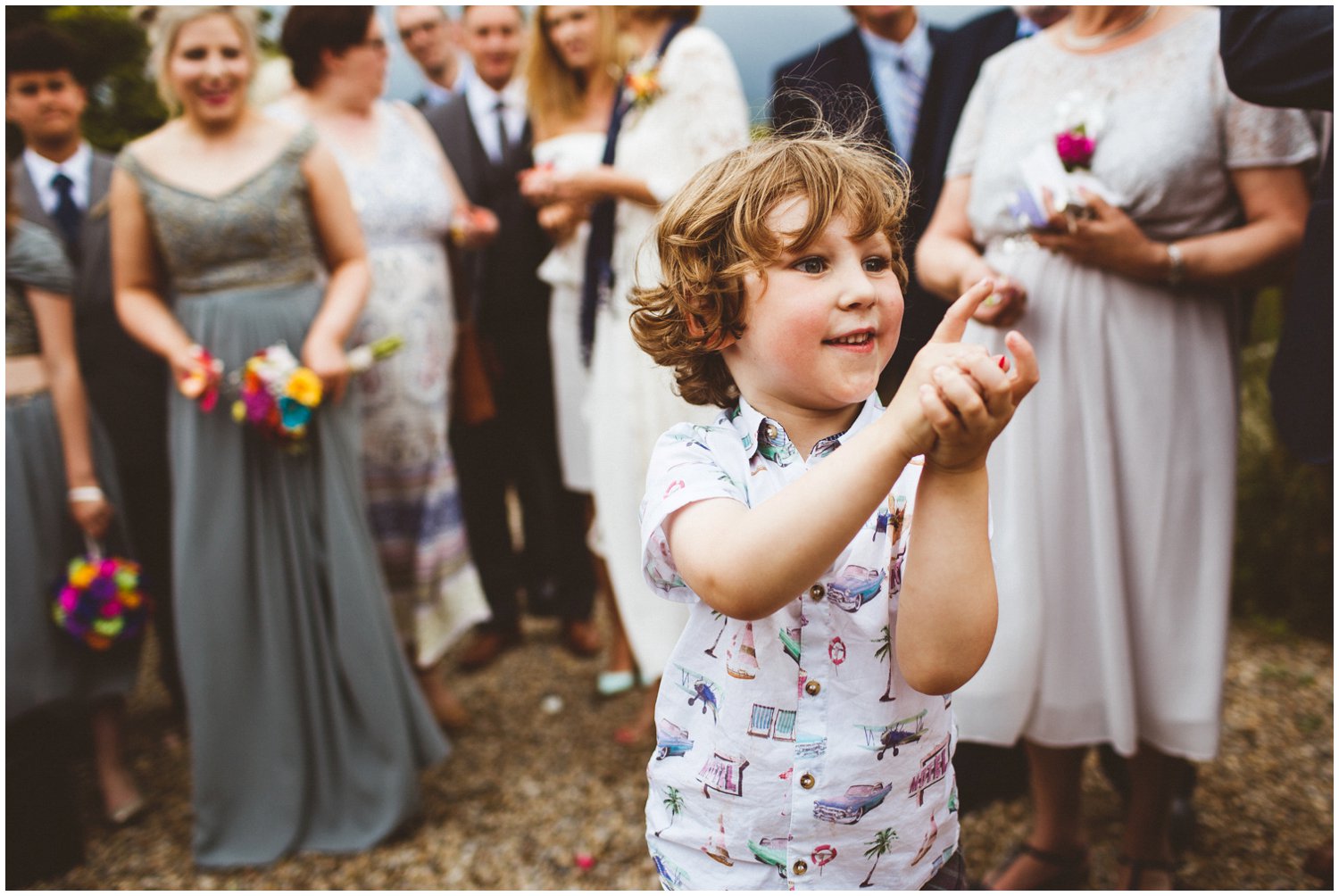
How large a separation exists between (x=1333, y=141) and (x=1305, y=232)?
0.18m

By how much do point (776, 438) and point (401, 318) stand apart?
8.49 ft

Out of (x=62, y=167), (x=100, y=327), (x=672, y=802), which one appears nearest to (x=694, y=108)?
(x=672, y=802)

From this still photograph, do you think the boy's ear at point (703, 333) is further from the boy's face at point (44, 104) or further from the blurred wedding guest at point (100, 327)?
the boy's face at point (44, 104)

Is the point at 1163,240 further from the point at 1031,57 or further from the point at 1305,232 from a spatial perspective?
the point at 1031,57

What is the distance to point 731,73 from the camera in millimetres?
3279

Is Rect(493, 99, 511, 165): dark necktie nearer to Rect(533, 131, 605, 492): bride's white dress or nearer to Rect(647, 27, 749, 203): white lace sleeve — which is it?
Rect(533, 131, 605, 492): bride's white dress

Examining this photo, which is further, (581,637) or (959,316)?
(581,637)

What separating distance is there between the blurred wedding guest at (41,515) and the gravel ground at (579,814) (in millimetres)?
Result: 323

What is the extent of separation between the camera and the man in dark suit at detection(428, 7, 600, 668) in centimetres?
457

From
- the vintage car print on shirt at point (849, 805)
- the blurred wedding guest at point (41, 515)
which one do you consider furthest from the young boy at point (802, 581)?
the blurred wedding guest at point (41, 515)

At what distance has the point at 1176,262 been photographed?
7.34 ft

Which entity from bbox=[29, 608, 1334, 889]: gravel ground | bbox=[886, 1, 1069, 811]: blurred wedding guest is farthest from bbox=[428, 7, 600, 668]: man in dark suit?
bbox=[886, 1, 1069, 811]: blurred wedding guest

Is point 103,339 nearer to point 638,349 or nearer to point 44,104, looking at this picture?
point 44,104

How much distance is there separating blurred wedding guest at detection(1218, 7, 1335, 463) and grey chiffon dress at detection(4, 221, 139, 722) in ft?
10.7
